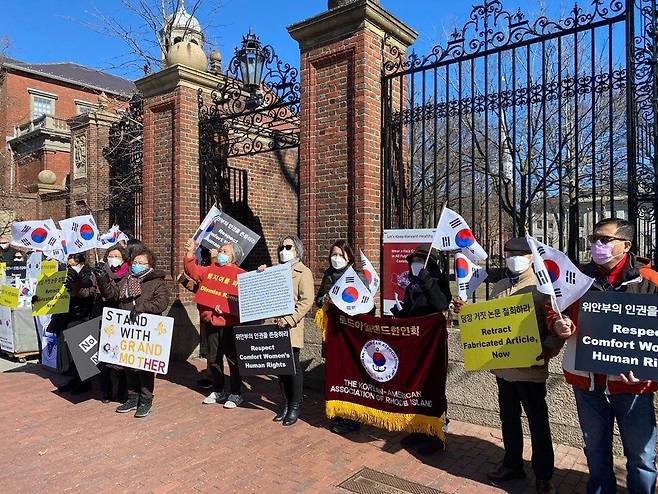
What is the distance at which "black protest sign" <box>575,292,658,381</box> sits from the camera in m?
2.96

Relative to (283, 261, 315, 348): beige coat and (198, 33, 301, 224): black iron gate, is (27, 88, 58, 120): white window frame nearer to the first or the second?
(198, 33, 301, 224): black iron gate

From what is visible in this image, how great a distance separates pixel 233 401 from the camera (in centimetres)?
582

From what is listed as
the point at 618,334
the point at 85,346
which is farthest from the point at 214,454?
the point at 618,334

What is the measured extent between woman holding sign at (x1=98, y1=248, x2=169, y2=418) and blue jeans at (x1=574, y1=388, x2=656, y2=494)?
13.9 ft

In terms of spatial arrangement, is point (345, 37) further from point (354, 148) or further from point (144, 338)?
point (144, 338)

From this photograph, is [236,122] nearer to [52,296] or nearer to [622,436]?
[52,296]

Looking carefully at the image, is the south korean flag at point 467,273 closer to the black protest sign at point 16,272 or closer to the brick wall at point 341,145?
the brick wall at point 341,145

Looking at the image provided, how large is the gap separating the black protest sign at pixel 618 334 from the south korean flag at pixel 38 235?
22.2 ft

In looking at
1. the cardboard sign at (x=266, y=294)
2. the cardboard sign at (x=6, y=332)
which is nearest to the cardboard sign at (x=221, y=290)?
the cardboard sign at (x=266, y=294)

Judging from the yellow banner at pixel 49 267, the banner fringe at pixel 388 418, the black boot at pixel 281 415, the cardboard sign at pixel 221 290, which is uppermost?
the yellow banner at pixel 49 267

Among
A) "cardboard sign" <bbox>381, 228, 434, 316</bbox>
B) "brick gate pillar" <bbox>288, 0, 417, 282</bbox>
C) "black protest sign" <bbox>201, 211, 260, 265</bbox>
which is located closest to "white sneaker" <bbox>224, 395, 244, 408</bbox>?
"black protest sign" <bbox>201, 211, 260, 265</bbox>

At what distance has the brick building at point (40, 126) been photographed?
18.7m

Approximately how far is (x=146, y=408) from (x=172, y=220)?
4054 millimetres

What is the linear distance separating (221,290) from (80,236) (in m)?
2.52
